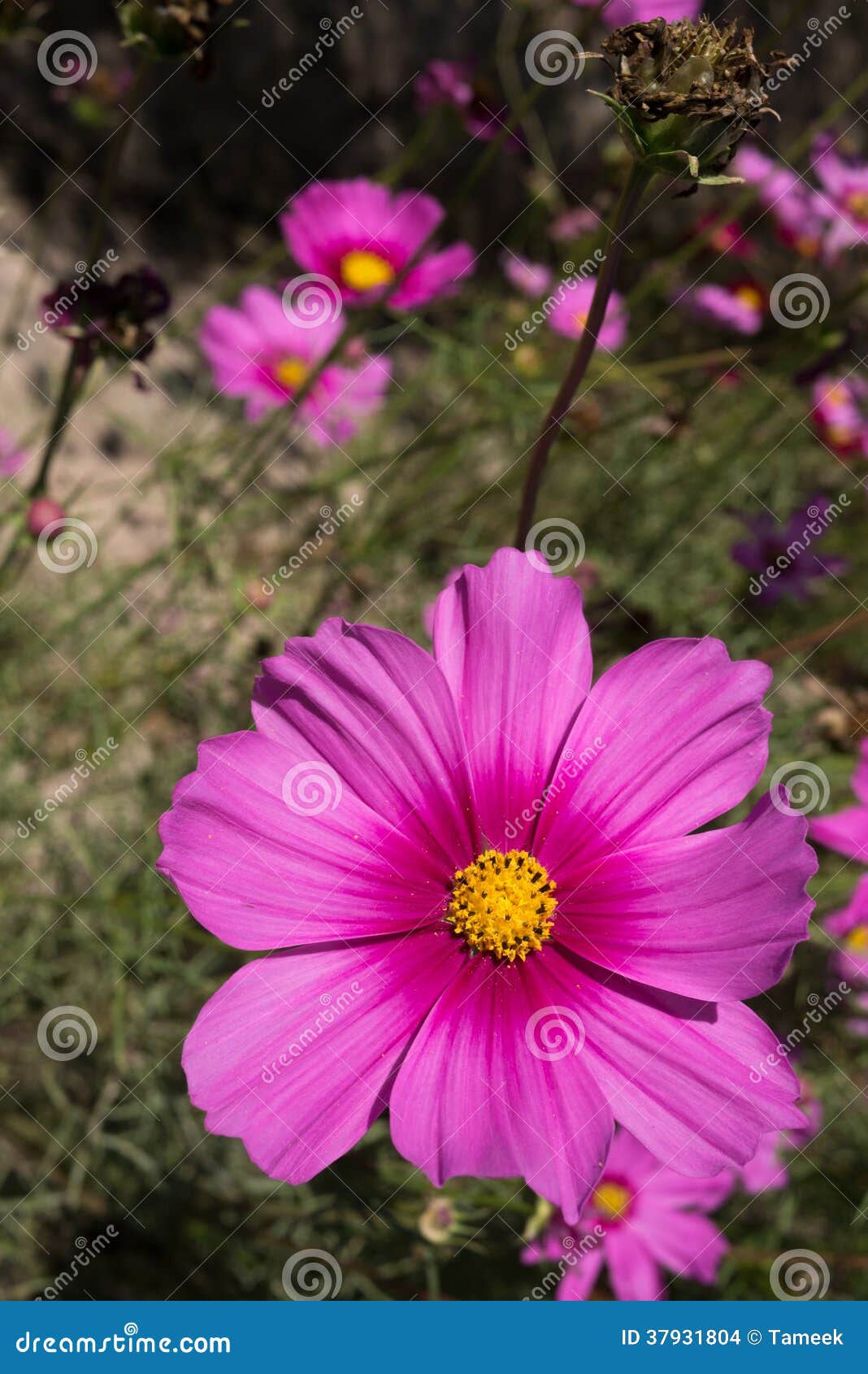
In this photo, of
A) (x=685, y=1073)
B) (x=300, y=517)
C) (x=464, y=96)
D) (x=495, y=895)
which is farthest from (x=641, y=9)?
(x=685, y=1073)

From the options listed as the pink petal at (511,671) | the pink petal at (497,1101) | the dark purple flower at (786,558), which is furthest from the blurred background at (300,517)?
the pink petal at (511,671)

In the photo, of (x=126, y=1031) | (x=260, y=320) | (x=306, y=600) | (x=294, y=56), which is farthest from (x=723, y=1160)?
(x=294, y=56)

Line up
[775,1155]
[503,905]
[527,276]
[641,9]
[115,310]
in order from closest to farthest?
[503,905] → [115,310] → [775,1155] → [641,9] → [527,276]

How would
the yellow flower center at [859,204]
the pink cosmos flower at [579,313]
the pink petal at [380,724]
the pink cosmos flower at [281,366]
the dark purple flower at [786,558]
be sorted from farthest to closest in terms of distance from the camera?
the yellow flower center at [859,204]
the pink cosmos flower at [579,313]
the pink cosmos flower at [281,366]
the dark purple flower at [786,558]
the pink petal at [380,724]

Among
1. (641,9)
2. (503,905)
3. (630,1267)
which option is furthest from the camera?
(641,9)

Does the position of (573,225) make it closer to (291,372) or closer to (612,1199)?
(291,372)

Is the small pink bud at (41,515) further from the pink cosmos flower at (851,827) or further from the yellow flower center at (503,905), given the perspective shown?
the pink cosmos flower at (851,827)

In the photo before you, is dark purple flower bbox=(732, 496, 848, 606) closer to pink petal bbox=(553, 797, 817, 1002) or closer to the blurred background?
the blurred background

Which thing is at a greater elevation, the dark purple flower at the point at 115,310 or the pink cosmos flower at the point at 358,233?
the pink cosmos flower at the point at 358,233
